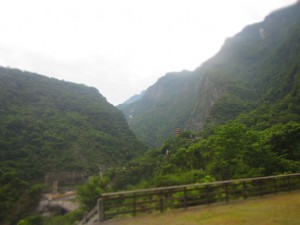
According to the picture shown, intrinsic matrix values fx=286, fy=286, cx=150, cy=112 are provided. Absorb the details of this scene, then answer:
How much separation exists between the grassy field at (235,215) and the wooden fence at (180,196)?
0.29 metres

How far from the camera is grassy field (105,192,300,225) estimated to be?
796 cm

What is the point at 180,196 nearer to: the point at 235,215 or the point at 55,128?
the point at 235,215

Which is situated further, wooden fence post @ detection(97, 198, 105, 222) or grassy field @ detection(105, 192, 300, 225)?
wooden fence post @ detection(97, 198, 105, 222)

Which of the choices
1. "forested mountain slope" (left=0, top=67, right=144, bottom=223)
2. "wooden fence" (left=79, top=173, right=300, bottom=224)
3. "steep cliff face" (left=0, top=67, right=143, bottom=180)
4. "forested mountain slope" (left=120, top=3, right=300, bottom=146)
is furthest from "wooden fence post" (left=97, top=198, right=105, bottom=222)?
"forested mountain slope" (left=120, top=3, right=300, bottom=146)

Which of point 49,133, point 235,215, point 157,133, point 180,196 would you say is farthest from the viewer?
point 157,133

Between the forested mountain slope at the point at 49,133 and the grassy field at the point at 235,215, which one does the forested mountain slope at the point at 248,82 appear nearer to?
the forested mountain slope at the point at 49,133

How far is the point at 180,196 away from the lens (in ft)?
32.9

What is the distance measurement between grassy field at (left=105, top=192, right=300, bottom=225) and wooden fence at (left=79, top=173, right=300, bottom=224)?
0.29 meters

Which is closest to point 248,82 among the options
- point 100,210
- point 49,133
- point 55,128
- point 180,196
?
point 55,128

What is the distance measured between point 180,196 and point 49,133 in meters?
80.6

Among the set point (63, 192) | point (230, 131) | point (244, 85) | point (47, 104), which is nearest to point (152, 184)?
point (230, 131)

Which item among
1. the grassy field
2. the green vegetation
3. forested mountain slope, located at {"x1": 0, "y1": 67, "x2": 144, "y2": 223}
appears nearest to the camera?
the grassy field

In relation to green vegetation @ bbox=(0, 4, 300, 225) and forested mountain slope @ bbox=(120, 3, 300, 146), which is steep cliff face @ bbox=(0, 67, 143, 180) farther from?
forested mountain slope @ bbox=(120, 3, 300, 146)

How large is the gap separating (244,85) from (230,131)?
121769 mm
